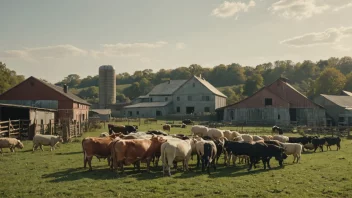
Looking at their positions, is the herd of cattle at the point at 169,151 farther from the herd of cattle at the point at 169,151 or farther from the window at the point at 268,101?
the window at the point at 268,101

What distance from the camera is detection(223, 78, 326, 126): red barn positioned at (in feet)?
174

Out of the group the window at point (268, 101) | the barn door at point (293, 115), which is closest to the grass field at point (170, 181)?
the window at point (268, 101)

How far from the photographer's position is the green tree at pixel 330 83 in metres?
89.9

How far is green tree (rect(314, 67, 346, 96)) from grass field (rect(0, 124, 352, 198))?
78761 mm

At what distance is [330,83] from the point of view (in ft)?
296

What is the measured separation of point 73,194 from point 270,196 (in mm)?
6527

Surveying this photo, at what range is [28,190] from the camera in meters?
11.8

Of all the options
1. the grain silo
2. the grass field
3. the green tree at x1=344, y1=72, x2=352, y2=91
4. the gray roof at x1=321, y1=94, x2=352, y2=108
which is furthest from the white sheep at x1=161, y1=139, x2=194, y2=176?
the grain silo

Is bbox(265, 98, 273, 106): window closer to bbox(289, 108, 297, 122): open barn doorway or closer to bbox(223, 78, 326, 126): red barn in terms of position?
bbox(223, 78, 326, 126): red barn

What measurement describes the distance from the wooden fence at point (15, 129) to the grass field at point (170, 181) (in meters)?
9.77

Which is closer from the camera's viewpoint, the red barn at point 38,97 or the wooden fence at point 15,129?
the wooden fence at point 15,129

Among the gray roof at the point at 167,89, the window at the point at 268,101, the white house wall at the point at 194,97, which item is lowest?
the window at the point at 268,101

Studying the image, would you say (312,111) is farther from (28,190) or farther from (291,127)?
(28,190)

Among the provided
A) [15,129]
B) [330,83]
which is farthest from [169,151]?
[330,83]
